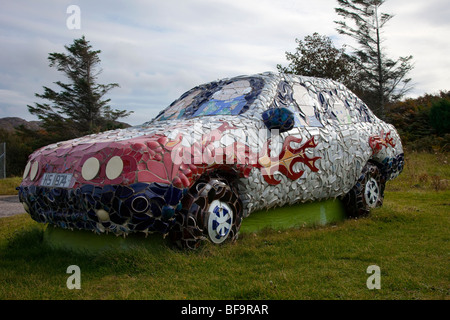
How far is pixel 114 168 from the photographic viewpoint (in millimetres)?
3318

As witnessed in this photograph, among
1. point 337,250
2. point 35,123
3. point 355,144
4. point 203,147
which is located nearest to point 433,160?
point 355,144

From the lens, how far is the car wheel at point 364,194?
5.66 m

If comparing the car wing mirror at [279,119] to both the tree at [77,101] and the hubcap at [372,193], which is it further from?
the tree at [77,101]

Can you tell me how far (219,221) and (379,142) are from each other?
3.13m

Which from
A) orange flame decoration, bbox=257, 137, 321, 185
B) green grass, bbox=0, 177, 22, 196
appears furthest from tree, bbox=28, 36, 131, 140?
orange flame decoration, bbox=257, 137, 321, 185

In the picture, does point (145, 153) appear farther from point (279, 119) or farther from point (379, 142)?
point (379, 142)

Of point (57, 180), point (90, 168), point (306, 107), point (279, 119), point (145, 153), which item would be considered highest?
point (306, 107)

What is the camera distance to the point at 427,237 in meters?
4.72

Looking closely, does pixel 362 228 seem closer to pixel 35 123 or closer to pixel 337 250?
pixel 337 250

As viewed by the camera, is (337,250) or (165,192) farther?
(337,250)

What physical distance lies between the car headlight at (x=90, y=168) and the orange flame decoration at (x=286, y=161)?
148 centimetres

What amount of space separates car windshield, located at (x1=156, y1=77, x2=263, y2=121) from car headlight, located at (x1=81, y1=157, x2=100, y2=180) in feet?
4.69

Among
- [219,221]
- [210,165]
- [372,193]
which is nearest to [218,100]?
[210,165]

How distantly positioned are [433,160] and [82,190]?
15494 millimetres
